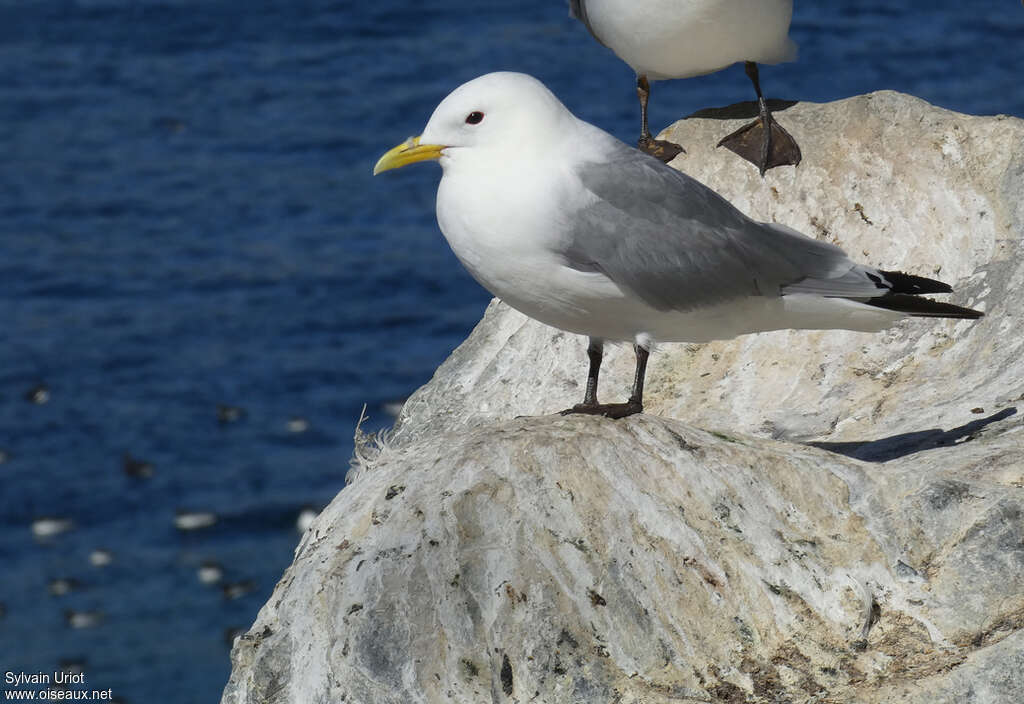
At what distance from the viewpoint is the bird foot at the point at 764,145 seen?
281 inches

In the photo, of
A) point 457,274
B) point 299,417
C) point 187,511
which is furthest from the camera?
point 457,274

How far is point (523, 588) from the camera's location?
14.3 ft

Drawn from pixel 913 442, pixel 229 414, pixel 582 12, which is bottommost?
pixel 913 442

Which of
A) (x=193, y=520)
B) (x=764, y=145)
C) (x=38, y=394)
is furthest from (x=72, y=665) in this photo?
(x=764, y=145)

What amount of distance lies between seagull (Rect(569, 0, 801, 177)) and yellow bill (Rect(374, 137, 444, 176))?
2.27 meters

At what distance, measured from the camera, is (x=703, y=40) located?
7094 mm

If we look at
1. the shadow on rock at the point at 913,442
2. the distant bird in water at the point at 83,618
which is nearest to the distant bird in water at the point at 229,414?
the distant bird in water at the point at 83,618

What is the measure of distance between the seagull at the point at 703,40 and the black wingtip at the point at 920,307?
2.02 m

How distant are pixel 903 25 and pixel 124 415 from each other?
11399mm

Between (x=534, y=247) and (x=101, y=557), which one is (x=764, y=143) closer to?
(x=534, y=247)

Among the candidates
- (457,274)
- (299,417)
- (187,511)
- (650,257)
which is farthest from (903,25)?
(650,257)

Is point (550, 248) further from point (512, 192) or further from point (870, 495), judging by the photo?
point (870, 495)

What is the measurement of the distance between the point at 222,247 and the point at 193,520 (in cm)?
473

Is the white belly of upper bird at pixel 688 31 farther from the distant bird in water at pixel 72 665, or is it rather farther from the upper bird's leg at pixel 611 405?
the distant bird in water at pixel 72 665
